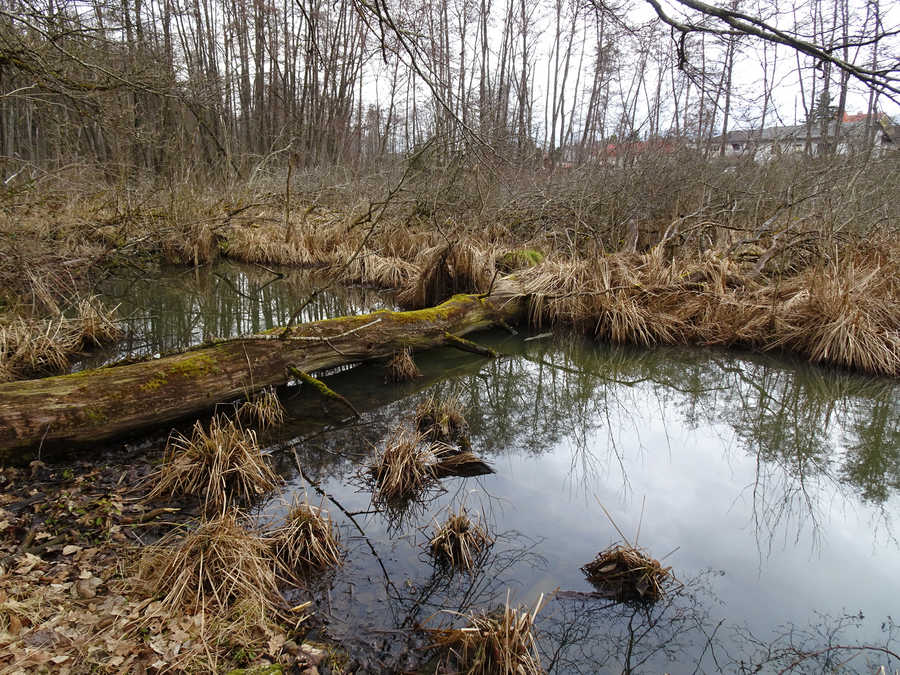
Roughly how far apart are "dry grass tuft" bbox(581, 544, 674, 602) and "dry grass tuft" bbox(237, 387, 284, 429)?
2918mm

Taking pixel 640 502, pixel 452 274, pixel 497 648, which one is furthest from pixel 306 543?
pixel 452 274

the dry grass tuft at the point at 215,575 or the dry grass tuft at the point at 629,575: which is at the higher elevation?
the dry grass tuft at the point at 215,575

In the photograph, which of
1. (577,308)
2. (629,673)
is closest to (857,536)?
(629,673)

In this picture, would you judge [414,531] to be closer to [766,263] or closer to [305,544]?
[305,544]

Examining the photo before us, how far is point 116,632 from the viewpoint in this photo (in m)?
2.15

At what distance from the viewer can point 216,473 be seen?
11.6 feet

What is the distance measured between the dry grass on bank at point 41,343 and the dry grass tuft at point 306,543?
11.7 feet

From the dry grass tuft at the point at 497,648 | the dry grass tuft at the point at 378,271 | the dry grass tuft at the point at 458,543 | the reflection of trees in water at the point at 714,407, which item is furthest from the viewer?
the dry grass tuft at the point at 378,271

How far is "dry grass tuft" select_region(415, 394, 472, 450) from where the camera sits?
4736mm

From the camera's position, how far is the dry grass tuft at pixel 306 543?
2930 mm

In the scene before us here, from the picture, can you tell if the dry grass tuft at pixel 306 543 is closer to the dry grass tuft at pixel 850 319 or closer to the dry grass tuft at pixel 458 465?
the dry grass tuft at pixel 458 465

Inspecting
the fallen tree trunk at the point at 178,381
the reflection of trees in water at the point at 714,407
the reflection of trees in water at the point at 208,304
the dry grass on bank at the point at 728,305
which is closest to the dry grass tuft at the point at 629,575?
the reflection of trees in water at the point at 714,407

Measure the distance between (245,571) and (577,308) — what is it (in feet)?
21.1

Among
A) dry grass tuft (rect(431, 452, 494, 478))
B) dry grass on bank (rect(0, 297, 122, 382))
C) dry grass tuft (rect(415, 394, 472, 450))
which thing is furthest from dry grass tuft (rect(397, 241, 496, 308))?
dry grass on bank (rect(0, 297, 122, 382))
